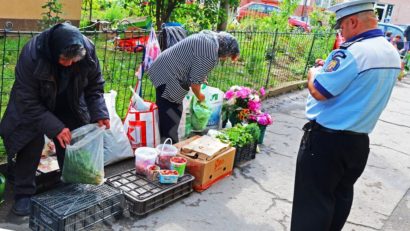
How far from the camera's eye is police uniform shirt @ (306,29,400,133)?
2.49m

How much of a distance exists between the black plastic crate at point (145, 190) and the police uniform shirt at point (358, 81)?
1608mm

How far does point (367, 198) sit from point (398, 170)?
4.23 feet

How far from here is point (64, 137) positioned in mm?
3062

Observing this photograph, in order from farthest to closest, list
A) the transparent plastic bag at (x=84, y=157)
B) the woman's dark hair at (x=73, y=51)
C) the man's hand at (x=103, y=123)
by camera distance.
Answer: the man's hand at (x=103, y=123)
the transparent plastic bag at (x=84, y=157)
the woman's dark hair at (x=73, y=51)

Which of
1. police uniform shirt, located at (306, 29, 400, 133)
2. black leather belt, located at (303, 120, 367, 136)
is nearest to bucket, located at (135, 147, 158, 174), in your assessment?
black leather belt, located at (303, 120, 367, 136)

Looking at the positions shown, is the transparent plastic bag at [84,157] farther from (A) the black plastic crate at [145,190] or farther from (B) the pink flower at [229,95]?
(B) the pink flower at [229,95]

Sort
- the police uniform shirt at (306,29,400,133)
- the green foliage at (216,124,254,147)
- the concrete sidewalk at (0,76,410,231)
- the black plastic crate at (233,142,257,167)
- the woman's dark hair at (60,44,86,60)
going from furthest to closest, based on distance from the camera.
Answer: the black plastic crate at (233,142,257,167) < the green foliage at (216,124,254,147) < the concrete sidewalk at (0,76,410,231) < the woman's dark hair at (60,44,86,60) < the police uniform shirt at (306,29,400,133)

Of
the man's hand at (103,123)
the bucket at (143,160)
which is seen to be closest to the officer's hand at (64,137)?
the man's hand at (103,123)

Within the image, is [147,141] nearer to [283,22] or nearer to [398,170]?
[398,170]

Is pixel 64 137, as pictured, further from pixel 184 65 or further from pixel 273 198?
pixel 273 198

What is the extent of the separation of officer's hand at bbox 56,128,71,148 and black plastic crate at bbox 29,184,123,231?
45cm

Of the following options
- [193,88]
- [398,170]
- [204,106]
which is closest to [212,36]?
[193,88]

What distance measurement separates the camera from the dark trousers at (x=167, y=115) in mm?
4523

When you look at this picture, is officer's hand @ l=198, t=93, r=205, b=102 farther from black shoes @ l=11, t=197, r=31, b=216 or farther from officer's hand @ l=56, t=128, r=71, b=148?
black shoes @ l=11, t=197, r=31, b=216
